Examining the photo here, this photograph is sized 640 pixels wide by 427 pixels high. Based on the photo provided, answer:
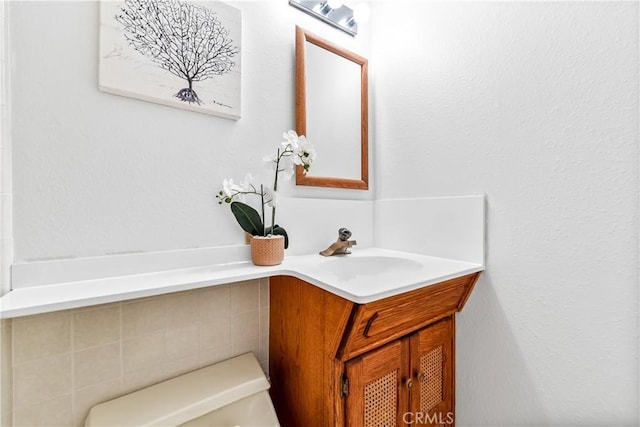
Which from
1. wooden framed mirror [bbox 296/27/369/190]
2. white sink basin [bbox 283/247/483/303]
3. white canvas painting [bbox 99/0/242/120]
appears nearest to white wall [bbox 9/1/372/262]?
white canvas painting [bbox 99/0/242/120]

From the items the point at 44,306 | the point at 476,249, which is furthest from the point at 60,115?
the point at 476,249

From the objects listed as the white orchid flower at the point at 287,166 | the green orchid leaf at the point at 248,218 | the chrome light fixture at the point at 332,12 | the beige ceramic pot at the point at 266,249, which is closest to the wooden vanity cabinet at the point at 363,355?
the beige ceramic pot at the point at 266,249

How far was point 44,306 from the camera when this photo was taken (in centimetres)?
54

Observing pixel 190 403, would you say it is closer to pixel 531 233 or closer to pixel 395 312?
pixel 395 312

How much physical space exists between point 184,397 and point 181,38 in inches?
44.2

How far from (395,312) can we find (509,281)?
1.44 ft

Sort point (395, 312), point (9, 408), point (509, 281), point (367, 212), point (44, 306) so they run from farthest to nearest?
point (367, 212)
point (509, 281)
point (395, 312)
point (9, 408)
point (44, 306)

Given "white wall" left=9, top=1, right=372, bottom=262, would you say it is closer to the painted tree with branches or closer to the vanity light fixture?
the painted tree with branches

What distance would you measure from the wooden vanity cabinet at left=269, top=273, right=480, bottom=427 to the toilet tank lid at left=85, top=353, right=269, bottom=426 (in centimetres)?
14

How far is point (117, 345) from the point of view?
0.77 meters

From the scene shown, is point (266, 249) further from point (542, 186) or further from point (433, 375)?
point (542, 186)

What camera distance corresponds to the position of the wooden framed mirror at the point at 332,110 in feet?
3.66

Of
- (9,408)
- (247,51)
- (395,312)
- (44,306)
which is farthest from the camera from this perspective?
(247,51)

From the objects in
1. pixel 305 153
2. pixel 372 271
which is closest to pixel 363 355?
pixel 372 271
